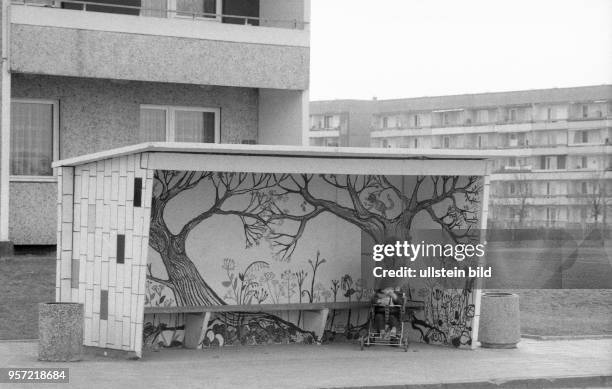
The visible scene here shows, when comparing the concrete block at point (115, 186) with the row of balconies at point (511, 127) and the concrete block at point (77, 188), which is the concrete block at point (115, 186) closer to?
the concrete block at point (77, 188)

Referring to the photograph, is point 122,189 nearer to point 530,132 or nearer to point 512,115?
point 530,132

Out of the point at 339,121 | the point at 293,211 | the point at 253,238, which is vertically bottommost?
the point at 253,238

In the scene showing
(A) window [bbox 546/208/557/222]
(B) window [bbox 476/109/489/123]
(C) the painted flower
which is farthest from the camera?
(B) window [bbox 476/109/489/123]

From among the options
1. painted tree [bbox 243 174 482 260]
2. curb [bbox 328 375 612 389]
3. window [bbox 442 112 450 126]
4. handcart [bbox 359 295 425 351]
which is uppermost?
window [bbox 442 112 450 126]

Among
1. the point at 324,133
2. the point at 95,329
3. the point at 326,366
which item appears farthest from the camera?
the point at 324,133

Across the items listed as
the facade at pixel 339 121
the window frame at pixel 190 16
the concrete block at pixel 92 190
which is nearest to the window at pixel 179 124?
the window frame at pixel 190 16

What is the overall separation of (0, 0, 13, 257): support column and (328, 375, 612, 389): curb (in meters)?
12.6

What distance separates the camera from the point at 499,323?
17469 millimetres

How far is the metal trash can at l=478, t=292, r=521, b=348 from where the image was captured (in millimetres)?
17406

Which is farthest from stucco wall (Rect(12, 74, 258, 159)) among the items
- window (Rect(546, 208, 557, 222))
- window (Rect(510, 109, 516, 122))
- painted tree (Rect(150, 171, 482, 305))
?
window (Rect(510, 109, 516, 122))

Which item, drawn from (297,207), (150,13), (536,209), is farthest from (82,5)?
A: (536,209)

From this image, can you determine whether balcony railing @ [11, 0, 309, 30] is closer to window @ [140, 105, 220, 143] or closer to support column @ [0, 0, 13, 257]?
support column @ [0, 0, 13, 257]

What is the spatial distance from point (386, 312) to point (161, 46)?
10.5 meters

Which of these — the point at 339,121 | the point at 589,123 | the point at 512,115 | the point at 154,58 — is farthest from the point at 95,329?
the point at 512,115
